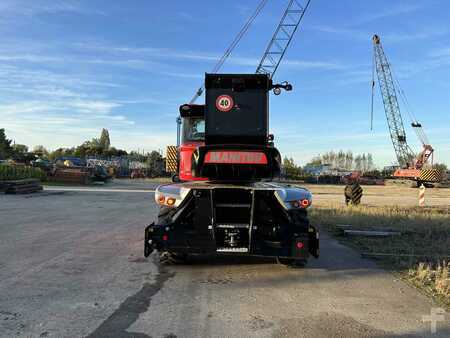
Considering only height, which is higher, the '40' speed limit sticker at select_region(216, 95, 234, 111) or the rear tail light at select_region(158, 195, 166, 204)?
the '40' speed limit sticker at select_region(216, 95, 234, 111)

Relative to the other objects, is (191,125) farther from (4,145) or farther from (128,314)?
(4,145)

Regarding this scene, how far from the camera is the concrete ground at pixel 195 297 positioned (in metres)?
4.79

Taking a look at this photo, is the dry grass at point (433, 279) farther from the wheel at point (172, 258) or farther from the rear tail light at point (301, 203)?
the wheel at point (172, 258)

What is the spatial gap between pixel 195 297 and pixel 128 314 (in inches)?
41.4

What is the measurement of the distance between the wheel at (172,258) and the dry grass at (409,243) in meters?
3.60

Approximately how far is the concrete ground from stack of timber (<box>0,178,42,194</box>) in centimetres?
1816

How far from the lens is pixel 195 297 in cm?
591

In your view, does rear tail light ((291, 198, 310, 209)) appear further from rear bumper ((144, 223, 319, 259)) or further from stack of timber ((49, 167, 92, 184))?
stack of timber ((49, 167, 92, 184))

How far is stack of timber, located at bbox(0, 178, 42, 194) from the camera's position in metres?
25.9

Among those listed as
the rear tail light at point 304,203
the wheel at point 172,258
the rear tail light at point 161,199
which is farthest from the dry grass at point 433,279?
the rear tail light at point 161,199

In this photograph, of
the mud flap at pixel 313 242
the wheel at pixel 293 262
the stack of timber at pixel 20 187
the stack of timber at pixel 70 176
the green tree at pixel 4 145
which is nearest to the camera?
the mud flap at pixel 313 242

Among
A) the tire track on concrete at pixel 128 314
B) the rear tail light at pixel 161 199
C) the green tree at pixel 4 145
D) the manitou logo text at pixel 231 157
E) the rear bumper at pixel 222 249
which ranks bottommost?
the tire track on concrete at pixel 128 314

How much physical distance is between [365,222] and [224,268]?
8.11 meters

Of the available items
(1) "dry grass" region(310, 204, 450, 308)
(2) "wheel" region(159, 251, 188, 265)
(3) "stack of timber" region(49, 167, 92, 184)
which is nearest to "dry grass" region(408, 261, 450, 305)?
(1) "dry grass" region(310, 204, 450, 308)
